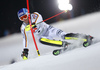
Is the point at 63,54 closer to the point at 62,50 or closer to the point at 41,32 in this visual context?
the point at 62,50

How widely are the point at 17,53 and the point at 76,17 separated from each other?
2.22 ft

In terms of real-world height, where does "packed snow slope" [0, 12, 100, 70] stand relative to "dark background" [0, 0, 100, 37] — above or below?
below

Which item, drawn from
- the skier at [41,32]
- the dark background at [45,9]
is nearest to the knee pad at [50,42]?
the skier at [41,32]

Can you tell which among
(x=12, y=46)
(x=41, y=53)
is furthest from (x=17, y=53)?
(x=41, y=53)

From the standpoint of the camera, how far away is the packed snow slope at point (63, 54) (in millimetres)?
1152

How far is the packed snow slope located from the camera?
1152 mm

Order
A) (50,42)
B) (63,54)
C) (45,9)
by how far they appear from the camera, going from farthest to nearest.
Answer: (45,9) < (50,42) < (63,54)

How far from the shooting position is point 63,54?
4.56 ft

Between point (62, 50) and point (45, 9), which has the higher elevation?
point (45, 9)

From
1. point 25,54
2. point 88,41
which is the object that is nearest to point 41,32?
point 25,54

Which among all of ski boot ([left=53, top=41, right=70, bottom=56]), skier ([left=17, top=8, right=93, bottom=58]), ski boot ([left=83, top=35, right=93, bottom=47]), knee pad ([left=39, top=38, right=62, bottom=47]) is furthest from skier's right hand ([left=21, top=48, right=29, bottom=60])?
ski boot ([left=83, top=35, right=93, bottom=47])

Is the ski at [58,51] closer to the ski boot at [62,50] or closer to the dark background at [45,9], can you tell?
the ski boot at [62,50]

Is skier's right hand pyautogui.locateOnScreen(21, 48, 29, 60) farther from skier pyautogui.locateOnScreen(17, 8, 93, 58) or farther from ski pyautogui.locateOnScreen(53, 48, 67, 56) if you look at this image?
ski pyautogui.locateOnScreen(53, 48, 67, 56)

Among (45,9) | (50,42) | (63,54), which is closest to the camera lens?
(63,54)
